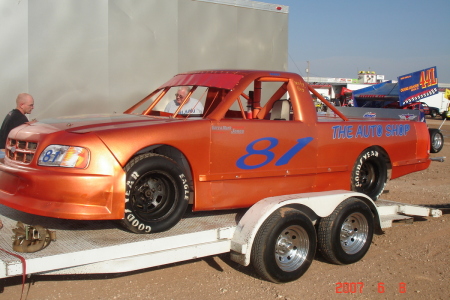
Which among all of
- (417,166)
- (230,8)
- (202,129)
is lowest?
(417,166)

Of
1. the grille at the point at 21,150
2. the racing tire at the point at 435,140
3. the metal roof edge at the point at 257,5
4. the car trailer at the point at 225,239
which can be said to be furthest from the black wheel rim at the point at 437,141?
the grille at the point at 21,150

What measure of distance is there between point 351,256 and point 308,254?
24.3 inches

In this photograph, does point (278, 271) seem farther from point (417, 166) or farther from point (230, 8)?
point (230, 8)

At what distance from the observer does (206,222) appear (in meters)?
4.53

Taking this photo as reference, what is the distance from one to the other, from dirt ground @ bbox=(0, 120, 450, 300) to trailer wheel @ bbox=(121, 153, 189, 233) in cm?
66

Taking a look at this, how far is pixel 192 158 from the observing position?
424 centimetres

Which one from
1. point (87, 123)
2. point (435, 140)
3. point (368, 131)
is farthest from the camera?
point (435, 140)

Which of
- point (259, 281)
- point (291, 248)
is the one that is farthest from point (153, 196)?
point (291, 248)

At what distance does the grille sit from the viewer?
3.98 meters

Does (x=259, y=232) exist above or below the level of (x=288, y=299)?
above

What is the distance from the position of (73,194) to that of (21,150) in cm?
76

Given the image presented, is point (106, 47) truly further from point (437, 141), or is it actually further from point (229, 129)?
point (437, 141)

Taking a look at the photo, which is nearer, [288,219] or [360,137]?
[288,219]

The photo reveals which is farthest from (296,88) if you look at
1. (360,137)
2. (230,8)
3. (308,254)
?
(230,8)
